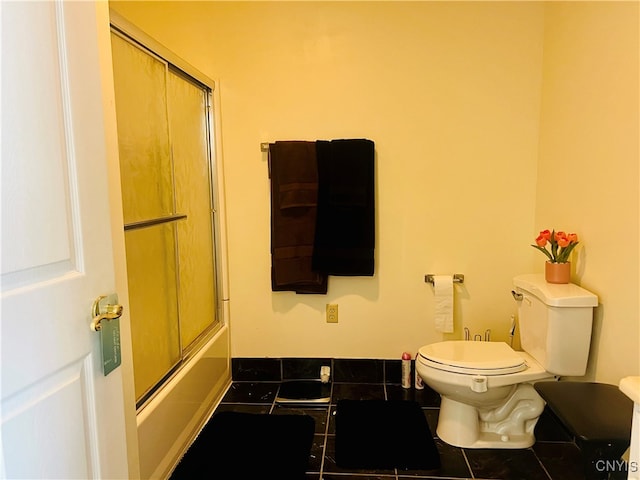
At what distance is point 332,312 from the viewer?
2.73 metres

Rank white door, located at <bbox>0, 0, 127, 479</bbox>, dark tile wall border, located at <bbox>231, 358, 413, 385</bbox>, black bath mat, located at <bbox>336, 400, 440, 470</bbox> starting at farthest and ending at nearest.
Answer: dark tile wall border, located at <bbox>231, 358, 413, 385</bbox>
black bath mat, located at <bbox>336, 400, 440, 470</bbox>
white door, located at <bbox>0, 0, 127, 479</bbox>

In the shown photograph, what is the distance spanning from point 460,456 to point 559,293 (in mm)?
850

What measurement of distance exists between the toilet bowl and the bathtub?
111 centimetres

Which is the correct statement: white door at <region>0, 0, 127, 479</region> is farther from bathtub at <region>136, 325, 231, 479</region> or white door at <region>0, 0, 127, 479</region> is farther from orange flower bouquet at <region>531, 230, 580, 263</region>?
orange flower bouquet at <region>531, 230, 580, 263</region>

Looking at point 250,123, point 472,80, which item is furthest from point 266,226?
point 472,80

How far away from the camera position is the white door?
2.44 feet

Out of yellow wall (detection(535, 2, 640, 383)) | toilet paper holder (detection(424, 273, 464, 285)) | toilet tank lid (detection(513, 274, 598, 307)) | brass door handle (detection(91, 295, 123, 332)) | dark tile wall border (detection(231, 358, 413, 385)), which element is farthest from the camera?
dark tile wall border (detection(231, 358, 413, 385))

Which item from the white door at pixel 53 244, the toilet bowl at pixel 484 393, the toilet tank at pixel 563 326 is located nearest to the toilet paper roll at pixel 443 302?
the toilet bowl at pixel 484 393

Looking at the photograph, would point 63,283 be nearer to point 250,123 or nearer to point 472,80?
point 250,123

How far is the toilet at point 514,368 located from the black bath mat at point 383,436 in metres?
0.14

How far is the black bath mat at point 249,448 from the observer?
189cm

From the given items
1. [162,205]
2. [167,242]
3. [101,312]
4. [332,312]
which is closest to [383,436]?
[332,312]

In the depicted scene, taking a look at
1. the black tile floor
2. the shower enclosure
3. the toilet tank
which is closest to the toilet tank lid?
the toilet tank

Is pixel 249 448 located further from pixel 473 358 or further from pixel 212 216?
pixel 212 216
